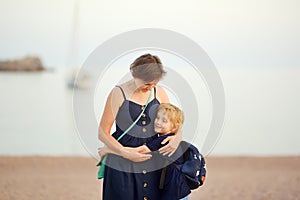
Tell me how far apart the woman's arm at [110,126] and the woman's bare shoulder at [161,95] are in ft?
0.88

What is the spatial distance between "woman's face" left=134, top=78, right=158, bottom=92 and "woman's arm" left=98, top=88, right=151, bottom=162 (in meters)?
0.13

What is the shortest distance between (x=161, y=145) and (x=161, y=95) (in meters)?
0.34

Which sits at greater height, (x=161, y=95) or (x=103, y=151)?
(x=161, y=95)

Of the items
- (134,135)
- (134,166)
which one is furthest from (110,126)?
(134,166)

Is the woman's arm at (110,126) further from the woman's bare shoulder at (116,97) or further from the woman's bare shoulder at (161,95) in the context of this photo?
the woman's bare shoulder at (161,95)

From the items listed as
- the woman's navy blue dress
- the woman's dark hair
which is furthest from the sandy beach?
the woman's dark hair

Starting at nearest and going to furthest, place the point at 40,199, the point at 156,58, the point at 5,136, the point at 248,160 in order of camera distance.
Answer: the point at 156,58
the point at 40,199
the point at 248,160
the point at 5,136

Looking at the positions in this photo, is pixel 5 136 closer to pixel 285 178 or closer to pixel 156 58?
pixel 285 178

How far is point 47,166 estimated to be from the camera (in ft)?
35.7

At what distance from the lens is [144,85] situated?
3.84 meters

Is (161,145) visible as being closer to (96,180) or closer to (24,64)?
(96,180)

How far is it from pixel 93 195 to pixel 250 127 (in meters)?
7.78

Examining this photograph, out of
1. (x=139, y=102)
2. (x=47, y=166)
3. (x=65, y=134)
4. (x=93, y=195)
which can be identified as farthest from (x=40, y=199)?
(x=65, y=134)

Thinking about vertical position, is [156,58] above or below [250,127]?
above
